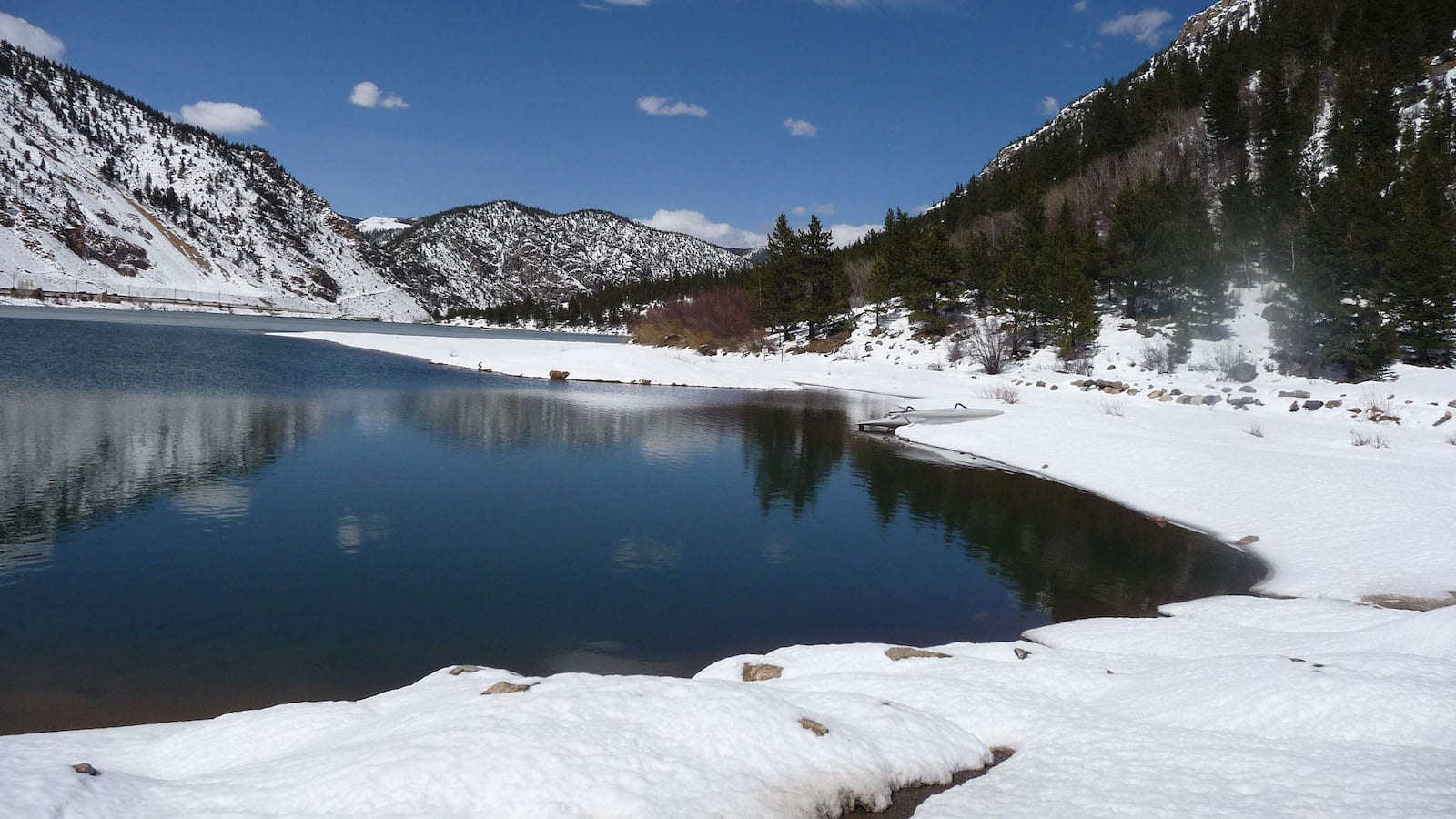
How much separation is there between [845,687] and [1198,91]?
90422 mm

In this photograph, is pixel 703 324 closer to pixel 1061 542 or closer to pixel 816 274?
pixel 816 274

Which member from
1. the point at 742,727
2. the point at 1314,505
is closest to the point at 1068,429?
the point at 1314,505

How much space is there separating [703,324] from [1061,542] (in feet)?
232

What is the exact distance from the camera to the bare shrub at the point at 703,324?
269 feet

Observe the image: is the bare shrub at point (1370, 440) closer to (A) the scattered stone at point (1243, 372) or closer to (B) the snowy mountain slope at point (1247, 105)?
(A) the scattered stone at point (1243, 372)

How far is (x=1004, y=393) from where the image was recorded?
39156 mm

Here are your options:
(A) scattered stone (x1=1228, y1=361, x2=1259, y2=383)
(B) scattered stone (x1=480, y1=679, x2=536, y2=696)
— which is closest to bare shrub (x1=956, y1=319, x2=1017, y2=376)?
(A) scattered stone (x1=1228, y1=361, x2=1259, y2=383)

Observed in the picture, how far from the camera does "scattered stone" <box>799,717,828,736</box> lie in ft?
18.5

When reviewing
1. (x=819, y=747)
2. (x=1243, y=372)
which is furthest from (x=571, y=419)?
(x=1243, y=372)

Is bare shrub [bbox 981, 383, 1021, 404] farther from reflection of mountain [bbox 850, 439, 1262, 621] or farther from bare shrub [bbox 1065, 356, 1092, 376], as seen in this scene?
reflection of mountain [bbox 850, 439, 1262, 621]

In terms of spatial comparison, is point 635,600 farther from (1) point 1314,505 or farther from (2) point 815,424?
(2) point 815,424

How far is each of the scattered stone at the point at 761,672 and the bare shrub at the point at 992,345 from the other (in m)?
46.5

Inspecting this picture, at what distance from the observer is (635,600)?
1194cm

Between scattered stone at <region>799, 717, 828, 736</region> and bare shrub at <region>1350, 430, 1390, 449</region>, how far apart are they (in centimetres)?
2482
